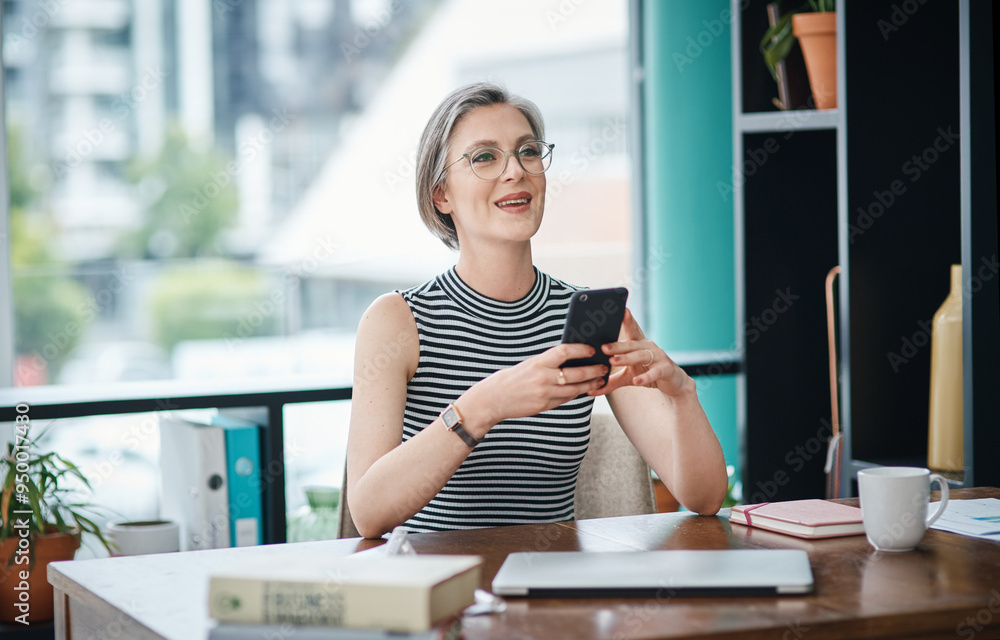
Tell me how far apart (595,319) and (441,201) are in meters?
0.60

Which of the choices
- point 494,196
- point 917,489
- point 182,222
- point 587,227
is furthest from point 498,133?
point 182,222

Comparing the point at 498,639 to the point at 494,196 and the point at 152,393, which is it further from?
the point at 152,393

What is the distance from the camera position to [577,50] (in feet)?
12.4

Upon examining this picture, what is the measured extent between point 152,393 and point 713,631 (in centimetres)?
162

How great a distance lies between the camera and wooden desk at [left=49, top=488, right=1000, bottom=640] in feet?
3.03

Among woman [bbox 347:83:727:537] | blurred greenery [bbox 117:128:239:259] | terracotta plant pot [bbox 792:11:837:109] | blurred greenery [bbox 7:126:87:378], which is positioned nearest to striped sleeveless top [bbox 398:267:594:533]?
woman [bbox 347:83:727:537]

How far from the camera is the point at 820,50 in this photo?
2.32 meters

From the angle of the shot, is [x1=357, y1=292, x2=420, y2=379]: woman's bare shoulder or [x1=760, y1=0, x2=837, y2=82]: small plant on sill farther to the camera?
[x1=760, y1=0, x2=837, y2=82]: small plant on sill

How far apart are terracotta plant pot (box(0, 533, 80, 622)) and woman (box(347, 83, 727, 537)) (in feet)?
2.79

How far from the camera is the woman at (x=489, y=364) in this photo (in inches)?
59.6

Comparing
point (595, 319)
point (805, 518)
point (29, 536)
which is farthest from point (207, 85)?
point (805, 518)

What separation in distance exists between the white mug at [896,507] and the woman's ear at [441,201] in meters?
0.88

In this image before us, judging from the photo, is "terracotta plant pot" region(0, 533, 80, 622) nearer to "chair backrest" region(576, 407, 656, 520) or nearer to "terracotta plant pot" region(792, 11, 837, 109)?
"chair backrest" region(576, 407, 656, 520)

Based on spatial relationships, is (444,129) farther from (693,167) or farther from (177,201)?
(177,201)
